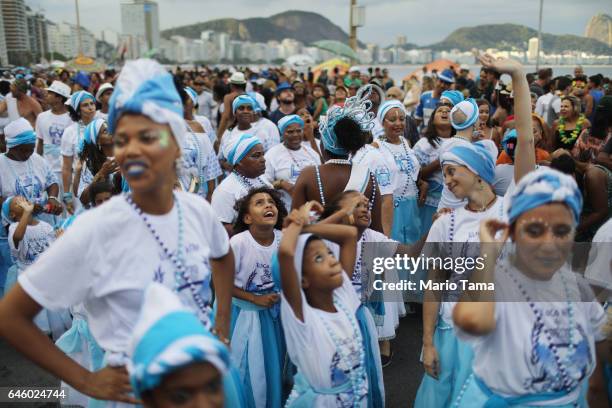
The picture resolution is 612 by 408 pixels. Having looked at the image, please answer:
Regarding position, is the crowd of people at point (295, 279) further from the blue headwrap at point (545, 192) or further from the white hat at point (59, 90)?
the white hat at point (59, 90)

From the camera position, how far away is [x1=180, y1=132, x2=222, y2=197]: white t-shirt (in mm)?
5801

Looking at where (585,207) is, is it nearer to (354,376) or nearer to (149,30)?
(354,376)

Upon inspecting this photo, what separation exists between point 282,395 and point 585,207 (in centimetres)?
305

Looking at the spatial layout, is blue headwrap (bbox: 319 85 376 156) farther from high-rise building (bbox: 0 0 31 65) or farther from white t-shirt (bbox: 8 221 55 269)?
high-rise building (bbox: 0 0 31 65)

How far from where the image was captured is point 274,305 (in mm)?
3570

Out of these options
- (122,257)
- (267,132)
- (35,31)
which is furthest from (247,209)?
(35,31)

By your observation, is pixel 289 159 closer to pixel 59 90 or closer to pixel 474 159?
pixel 474 159

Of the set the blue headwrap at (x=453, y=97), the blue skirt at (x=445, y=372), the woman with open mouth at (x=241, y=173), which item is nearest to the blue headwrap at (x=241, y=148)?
the woman with open mouth at (x=241, y=173)

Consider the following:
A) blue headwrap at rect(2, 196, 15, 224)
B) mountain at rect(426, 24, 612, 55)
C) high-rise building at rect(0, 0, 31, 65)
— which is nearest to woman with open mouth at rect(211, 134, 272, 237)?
blue headwrap at rect(2, 196, 15, 224)

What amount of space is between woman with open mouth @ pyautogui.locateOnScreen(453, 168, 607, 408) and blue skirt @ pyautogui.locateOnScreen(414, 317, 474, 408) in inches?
30.2

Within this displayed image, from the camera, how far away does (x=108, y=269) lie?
6.33 feet

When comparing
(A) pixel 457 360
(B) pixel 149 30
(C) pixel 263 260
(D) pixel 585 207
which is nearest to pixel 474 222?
(A) pixel 457 360

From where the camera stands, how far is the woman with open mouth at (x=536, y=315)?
2084 millimetres

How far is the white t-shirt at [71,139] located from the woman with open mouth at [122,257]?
489cm
